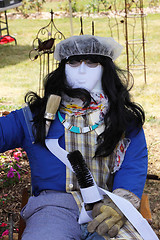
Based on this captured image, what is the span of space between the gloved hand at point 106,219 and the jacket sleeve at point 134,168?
0.16 meters

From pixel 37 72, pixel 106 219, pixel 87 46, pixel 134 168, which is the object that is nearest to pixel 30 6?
pixel 37 72

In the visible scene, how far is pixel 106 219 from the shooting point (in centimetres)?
186

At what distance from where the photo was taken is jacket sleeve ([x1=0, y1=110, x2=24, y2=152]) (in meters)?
2.12

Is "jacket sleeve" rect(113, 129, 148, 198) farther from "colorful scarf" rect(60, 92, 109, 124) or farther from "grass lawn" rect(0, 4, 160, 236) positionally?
"grass lawn" rect(0, 4, 160, 236)

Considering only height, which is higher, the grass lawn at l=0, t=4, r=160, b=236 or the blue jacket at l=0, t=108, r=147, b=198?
the blue jacket at l=0, t=108, r=147, b=198

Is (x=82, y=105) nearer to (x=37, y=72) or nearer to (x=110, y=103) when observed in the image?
(x=110, y=103)

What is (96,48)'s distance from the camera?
2.17m

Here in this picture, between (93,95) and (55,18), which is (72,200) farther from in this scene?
(55,18)

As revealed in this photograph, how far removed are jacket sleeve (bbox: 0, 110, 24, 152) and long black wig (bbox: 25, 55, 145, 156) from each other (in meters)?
0.10

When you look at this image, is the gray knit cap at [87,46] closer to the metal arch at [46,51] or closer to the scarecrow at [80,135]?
the scarecrow at [80,135]

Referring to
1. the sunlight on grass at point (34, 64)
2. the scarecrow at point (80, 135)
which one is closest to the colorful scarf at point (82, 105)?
the scarecrow at point (80, 135)

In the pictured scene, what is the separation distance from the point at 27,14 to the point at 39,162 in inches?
481

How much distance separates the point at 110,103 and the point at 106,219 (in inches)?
27.1

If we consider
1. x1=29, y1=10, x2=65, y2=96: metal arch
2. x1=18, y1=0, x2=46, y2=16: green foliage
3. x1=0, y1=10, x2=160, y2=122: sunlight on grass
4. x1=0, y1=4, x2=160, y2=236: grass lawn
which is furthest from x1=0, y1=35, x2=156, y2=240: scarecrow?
x1=18, y1=0, x2=46, y2=16: green foliage
